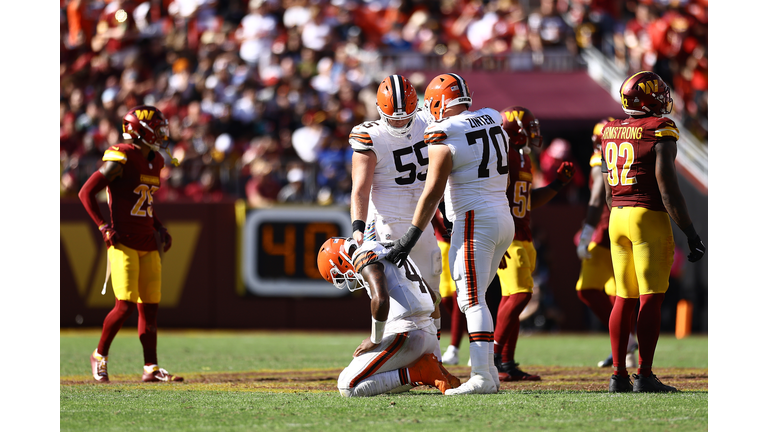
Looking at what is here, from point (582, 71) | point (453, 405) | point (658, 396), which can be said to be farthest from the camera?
point (582, 71)

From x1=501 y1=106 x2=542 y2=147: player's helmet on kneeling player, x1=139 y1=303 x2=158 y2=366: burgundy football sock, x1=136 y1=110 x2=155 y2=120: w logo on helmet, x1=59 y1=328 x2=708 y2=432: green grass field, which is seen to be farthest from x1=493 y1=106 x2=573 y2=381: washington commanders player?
x1=136 y1=110 x2=155 y2=120: w logo on helmet

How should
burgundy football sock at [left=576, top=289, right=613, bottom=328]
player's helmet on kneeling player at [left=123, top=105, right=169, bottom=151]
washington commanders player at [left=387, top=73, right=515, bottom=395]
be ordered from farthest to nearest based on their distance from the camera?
burgundy football sock at [left=576, top=289, right=613, bottom=328], player's helmet on kneeling player at [left=123, top=105, right=169, bottom=151], washington commanders player at [left=387, top=73, right=515, bottom=395]

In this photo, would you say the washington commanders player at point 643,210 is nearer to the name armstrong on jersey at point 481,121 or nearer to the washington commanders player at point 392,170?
the name armstrong on jersey at point 481,121

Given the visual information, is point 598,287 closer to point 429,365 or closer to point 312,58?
point 429,365

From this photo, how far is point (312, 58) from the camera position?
55.4ft

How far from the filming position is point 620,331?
253 inches

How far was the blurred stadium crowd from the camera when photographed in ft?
47.2

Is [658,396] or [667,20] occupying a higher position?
[667,20]

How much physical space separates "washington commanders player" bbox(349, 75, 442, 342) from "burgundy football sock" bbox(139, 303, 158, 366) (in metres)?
2.08

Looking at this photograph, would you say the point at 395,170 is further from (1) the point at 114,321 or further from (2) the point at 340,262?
(1) the point at 114,321

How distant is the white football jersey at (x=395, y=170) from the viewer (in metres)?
6.84

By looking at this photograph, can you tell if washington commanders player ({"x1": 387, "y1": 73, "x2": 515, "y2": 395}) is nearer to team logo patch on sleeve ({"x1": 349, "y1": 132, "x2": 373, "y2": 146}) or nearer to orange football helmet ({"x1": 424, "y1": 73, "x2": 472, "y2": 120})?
orange football helmet ({"x1": 424, "y1": 73, "x2": 472, "y2": 120})

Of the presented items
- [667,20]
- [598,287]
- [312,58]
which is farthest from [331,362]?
[667,20]

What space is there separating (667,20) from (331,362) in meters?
10.7
